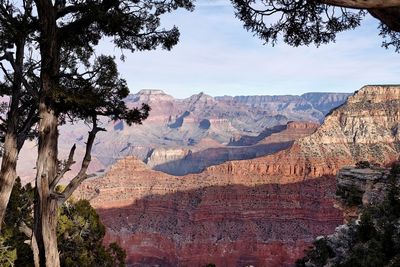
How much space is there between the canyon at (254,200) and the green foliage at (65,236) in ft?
158

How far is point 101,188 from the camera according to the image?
78.8m

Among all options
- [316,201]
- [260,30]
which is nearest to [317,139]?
[316,201]

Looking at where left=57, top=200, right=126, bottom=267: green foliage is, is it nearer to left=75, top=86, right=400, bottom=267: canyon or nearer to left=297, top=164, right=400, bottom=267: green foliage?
left=297, top=164, right=400, bottom=267: green foliage

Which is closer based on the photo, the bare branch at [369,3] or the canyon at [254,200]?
the bare branch at [369,3]

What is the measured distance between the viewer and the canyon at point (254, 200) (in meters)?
67.4

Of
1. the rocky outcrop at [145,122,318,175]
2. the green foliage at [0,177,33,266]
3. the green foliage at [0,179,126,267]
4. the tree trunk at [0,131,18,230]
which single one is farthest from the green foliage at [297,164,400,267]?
the rocky outcrop at [145,122,318,175]

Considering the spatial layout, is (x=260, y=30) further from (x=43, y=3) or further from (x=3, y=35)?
(x=3, y=35)

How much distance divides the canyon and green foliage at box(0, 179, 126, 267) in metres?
48.3

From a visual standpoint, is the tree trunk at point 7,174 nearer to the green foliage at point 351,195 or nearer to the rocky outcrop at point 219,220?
the green foliage at point 351,195

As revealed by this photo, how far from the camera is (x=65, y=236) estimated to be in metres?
15.4

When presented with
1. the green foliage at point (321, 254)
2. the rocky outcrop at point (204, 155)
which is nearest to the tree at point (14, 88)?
the green foliage at point (321, 254)

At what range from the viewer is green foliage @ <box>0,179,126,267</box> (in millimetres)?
13111

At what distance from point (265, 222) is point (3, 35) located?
65632mm

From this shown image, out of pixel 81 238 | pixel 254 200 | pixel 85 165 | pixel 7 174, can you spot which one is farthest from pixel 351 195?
pixel 254 200
